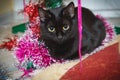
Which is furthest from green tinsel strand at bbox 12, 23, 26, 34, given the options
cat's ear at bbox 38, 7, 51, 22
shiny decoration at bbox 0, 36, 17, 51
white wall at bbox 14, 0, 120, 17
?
cat's ear at bbox 38, 7, 51, 22

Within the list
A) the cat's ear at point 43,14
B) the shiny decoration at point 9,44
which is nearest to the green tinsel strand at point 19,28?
the shiny decoration at point 9,44

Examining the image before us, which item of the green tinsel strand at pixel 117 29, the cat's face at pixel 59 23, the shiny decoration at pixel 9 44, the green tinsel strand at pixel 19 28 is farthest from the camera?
the green tinsel strand at pixel 19 28

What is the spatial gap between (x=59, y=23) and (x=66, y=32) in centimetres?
6

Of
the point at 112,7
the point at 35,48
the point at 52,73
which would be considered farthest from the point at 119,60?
the point at 112,7

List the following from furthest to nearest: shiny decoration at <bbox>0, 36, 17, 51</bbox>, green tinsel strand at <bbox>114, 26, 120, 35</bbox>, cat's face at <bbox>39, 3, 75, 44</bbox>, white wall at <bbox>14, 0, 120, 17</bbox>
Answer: white wall at <bbox>14, 0, 120, 17</bbox>
green tinsel strand at <bbox>114, 26, 120, 35</bbox>
shiny decoration at <bbox>0, 36, 17, 51</bbox>
cat's face at <bbox>39, 3, 75, 44</bbox>

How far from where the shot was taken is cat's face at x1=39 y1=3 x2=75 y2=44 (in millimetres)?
1387

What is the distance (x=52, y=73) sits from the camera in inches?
55.7

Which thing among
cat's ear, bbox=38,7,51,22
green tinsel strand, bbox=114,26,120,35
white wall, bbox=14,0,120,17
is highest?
cat's ear, bbox=38,7,51,22

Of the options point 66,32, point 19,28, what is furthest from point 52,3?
point 66,32

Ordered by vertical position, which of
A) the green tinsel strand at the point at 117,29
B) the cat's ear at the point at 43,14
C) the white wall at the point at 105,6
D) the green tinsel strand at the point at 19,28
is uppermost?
the cat's ear at the point at 43,14

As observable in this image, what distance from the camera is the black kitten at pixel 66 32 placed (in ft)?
4.58

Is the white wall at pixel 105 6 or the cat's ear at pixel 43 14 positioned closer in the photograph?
the cat's ear at pixel 43 14

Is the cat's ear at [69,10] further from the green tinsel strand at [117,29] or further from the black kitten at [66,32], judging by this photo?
the green tinsel strand at [117,29]

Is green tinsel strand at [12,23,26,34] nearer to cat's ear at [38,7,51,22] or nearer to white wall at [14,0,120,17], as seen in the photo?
white wall at [14,0,120,17]
